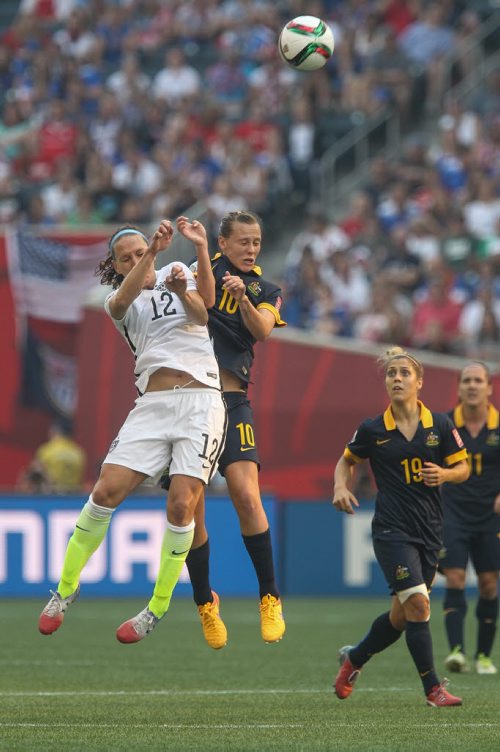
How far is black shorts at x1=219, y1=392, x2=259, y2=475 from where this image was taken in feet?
29.1

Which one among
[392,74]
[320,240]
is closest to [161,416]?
[320,240]

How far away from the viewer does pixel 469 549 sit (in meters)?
11.6

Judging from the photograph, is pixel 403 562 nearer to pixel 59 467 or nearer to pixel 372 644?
pixel 372 644

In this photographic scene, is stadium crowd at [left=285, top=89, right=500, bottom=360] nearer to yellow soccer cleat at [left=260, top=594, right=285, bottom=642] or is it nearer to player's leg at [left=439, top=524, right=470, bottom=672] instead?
player's leg at [left=439, top=524, right=470, bottom=672]

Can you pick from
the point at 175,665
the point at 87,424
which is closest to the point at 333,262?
the point at 87,424

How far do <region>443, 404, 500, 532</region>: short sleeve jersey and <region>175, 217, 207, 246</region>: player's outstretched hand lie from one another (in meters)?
3.65

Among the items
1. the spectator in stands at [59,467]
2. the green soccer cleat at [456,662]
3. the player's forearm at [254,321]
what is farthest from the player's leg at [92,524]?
the spectator in stands at [59,467]

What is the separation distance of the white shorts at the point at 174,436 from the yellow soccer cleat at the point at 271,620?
802mm

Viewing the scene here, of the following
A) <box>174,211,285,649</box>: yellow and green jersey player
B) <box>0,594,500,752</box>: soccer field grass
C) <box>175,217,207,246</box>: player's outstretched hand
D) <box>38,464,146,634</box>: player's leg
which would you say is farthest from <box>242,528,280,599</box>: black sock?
<box>175,217,207,246</box>: player's outstretched hand

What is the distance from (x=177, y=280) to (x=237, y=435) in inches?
40.4

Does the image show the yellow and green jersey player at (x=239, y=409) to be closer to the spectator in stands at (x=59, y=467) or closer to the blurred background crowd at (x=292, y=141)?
the blurred background crowd at (x=292, y=141)

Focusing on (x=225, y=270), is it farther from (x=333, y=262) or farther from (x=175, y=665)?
(x=333, y=262)

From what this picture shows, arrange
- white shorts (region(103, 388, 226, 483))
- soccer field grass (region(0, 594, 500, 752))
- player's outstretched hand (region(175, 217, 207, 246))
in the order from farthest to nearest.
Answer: white shorts (region(103, 388, 226, 483))
player's outstretched hand (region(175, 217, 207, 246))
soccer field grass (region(0, 594, 500, 752))

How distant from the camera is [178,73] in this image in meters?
24.4
